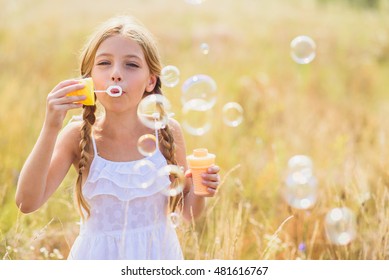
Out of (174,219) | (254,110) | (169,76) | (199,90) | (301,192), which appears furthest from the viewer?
(254,110)

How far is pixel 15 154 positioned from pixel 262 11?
744 centimetres

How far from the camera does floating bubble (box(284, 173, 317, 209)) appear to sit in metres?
2.75

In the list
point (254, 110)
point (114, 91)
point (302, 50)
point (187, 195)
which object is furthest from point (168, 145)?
point (254, 110)

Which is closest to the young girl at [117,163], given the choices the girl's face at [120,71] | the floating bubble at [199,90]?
the girl's face at [120,71]

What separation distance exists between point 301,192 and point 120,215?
969 millimetres

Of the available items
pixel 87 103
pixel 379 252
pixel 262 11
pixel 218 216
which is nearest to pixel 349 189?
pixel 379 252

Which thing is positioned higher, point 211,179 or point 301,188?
point 211,179

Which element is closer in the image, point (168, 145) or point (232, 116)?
point (168, 145)

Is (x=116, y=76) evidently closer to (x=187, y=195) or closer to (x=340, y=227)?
(x=187, y=195)

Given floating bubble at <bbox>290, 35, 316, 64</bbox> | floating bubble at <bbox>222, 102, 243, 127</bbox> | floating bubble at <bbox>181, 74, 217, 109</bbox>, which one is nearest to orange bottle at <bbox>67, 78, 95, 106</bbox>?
floating bubble at <bbox>181, 74, 217, 109</bbox>

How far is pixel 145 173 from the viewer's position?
2041 mm

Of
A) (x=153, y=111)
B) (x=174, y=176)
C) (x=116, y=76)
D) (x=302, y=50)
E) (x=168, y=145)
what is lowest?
(x=174, y=176)

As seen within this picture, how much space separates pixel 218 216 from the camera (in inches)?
111

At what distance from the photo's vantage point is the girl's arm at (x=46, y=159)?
184 cm
